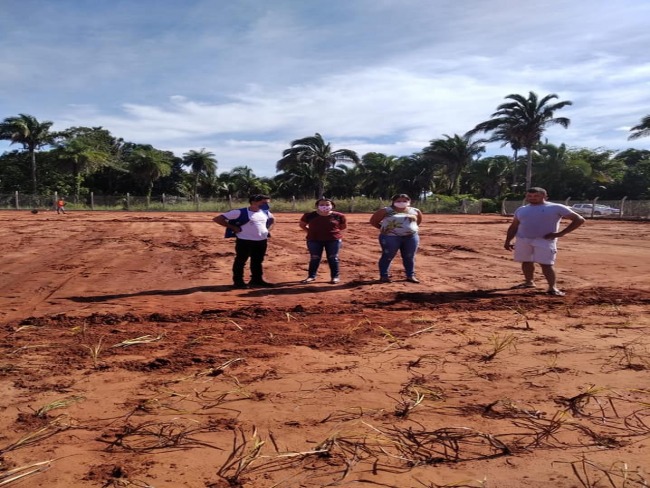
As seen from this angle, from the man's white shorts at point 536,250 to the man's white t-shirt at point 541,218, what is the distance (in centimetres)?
8

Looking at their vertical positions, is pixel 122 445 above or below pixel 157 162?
below

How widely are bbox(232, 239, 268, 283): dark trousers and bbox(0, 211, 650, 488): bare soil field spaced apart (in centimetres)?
48

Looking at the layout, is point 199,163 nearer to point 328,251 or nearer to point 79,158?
point 79,158

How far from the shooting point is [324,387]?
3.43 m

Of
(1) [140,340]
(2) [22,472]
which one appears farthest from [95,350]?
(2) [22,472]

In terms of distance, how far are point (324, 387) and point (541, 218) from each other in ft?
15.0

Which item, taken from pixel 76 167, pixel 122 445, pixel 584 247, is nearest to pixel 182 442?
pixel 122 445

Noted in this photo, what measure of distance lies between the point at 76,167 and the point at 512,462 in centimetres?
4886

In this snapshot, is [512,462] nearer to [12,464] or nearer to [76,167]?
[12,464]

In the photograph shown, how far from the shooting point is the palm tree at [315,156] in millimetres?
49906

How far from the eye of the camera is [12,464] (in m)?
2.43

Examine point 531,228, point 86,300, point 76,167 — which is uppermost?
point 76,167

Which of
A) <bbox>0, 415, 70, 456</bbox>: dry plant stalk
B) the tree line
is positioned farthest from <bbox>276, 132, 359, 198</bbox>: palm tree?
<bbox>0, 415, 70, 456</bbox>: dry plant stalk

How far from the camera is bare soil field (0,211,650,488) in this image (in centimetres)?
242
